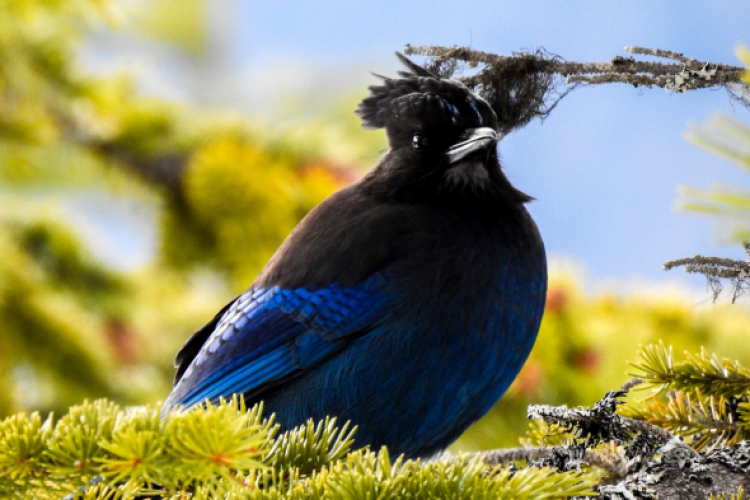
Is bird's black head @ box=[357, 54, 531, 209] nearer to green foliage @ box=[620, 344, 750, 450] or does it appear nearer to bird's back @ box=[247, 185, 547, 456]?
bird's back @ box=[247, 185, 547, 456]

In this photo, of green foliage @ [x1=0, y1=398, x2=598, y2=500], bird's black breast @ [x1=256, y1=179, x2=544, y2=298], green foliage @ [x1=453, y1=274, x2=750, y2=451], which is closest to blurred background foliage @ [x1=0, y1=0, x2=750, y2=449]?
green foliage @ [x1=453, y1=274, x2=750, y2=451]

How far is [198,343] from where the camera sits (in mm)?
2246

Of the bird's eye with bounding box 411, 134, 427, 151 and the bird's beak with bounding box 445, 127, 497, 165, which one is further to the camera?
the bird's eye with bounding box 411, 134, 427, 151

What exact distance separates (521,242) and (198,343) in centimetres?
89

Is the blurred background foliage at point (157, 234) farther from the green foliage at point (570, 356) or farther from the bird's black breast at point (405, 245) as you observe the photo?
the bird's black breast at point (405, 245)

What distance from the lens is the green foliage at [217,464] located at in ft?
3.46

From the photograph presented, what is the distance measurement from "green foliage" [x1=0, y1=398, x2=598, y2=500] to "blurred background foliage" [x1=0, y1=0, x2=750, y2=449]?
2.08 metres

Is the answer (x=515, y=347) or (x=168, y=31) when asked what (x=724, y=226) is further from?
(x=168, y=31)

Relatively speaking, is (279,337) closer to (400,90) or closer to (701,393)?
(400,90)

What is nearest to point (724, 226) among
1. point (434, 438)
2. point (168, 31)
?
point (434, 438)

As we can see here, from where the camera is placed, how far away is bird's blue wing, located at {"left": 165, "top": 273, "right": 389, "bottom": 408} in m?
1.93

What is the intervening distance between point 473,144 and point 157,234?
300 centimetres

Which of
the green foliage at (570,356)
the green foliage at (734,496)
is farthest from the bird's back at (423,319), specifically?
the green foliage at (570,356)

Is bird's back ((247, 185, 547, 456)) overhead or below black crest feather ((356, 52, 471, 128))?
below
